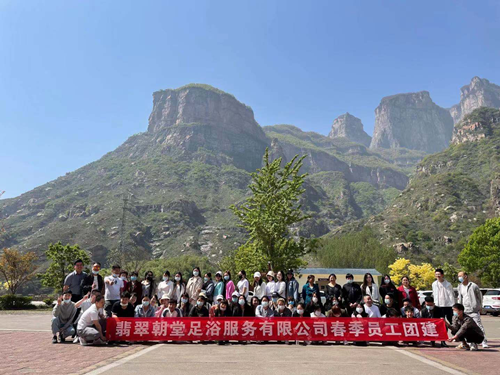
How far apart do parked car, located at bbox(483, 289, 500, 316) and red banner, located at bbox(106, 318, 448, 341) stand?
1769cm

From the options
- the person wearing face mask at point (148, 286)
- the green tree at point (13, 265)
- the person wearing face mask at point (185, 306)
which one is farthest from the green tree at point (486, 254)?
the green tree at point (13, 265)

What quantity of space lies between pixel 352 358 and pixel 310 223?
149323 mm

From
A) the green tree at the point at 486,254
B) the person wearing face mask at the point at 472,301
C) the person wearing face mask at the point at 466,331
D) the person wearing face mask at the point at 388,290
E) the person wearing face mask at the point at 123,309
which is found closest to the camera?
the person wearing face mask at the point at 466,331

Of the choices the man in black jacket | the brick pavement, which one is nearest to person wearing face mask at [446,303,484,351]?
the man in black jacket

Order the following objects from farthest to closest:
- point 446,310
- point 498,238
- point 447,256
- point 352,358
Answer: point 447,256, point 498,238, point 446,310, point 352,358

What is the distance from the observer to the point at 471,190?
316ft

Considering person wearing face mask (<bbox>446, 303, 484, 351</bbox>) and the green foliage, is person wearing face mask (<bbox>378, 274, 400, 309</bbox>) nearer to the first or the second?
person wearing face mask (<bbox>446, 303, 484, 351</bbox>)

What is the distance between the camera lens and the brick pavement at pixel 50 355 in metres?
6.64

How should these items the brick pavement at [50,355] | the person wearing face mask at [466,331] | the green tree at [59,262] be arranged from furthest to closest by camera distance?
the green tree at [59,262] < the person wearing face mask at [466,331] < the brick pavement at [50,355]

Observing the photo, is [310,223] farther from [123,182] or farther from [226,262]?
[226,262]

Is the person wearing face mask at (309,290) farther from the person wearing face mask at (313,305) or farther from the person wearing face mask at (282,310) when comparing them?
the person wearing face mask at (282,310)

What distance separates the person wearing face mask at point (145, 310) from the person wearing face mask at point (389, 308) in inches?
276

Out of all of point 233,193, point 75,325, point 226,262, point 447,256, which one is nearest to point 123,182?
point 233,193

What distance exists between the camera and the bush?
28109 millimetres
